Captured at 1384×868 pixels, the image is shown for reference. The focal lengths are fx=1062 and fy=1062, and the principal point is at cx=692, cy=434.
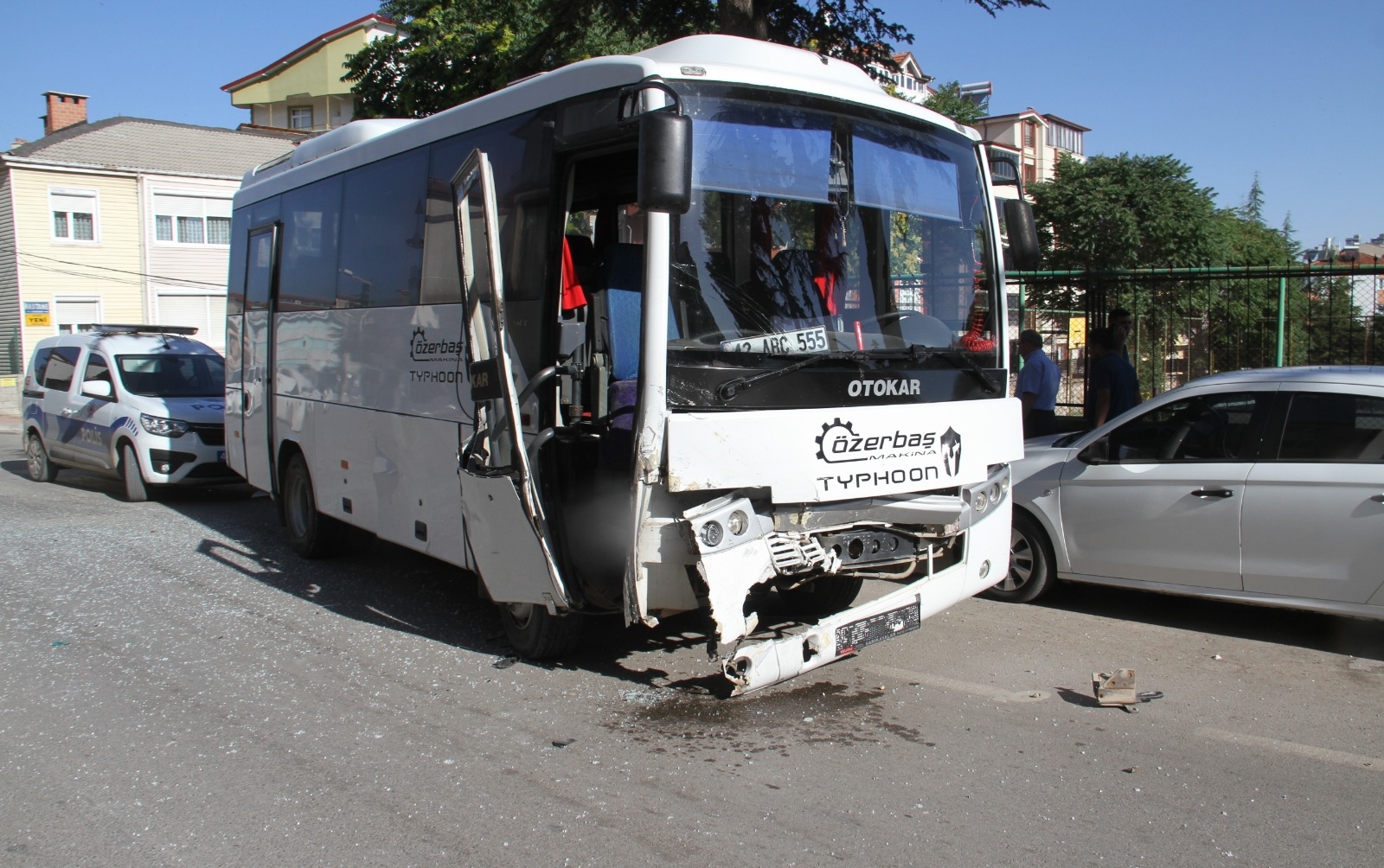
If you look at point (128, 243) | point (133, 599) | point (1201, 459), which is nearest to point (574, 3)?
point (133, 599)

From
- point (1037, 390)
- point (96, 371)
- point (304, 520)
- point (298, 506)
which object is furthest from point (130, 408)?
point (1037, 390)

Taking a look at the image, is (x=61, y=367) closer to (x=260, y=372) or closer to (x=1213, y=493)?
(x=260, y=372)

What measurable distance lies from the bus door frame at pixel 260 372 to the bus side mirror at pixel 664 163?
226 inches

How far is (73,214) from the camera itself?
108ft

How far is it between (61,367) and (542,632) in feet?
36.1

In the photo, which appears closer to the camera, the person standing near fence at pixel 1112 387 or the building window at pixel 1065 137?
the person standing near fence at pixel 1112 387

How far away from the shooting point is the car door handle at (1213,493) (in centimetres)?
640

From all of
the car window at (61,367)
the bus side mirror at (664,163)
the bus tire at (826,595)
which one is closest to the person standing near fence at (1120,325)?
the bus tire at (826,595)

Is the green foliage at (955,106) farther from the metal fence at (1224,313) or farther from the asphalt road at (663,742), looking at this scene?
the asphalt road at (663,742)

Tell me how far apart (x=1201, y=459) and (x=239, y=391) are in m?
8.37

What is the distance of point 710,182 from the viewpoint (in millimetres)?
4926

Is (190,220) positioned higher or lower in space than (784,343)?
higher

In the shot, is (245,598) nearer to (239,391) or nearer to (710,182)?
(239,391)

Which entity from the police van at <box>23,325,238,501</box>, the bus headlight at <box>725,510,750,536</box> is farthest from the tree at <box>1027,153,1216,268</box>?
the bus headlight at <box>725,510,750,536</box>
